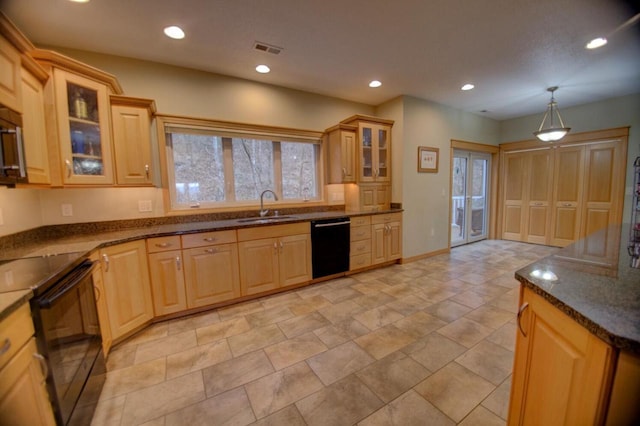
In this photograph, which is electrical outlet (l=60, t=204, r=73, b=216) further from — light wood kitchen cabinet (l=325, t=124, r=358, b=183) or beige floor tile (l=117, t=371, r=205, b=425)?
light wood kitchen cabinet (l=325, t=124, r=358, b=183)

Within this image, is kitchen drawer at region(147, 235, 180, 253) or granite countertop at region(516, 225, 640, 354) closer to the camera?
granite countertop at region(516, 225, 640, 354)

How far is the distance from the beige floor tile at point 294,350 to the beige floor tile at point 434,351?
72 centimetres

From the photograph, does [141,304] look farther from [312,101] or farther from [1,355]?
[312,101]

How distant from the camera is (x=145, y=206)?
2.79m

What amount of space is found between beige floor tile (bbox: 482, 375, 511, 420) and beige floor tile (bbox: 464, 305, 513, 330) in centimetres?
80

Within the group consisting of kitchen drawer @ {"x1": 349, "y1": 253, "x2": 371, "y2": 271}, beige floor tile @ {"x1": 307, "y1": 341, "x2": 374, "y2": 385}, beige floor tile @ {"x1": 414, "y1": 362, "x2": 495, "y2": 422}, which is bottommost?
beige floor tile @ {"x1": 414, "y1": 362, "x2": 495, "y2": 422}

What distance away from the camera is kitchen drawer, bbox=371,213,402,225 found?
152 inches

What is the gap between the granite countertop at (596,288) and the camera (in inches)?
28.3

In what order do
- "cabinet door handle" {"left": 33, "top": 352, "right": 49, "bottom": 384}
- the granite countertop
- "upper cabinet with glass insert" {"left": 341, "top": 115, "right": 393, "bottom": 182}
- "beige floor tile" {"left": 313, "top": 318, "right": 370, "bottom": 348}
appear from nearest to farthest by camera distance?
the granite countertop
"cabinet door handle" {"left": 33, "top": 352, "right": 49, "bottom": 384}
"beige floor tile" {"left": 313, "top": 318, "right": 370, "bottom": 348}
"upper cabinet with glass insert" {"left": 341, "top": 115, "right": 393, "bottom": 182}

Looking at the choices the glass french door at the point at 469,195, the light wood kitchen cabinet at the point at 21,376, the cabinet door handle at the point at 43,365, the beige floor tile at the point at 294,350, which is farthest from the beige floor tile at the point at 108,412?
the glass french door at the point at 469,195

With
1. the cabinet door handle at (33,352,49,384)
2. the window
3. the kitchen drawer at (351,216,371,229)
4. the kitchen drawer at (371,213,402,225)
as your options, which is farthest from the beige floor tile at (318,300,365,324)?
the cabinet door handle at (33,352,49,384)

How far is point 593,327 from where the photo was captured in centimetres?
74

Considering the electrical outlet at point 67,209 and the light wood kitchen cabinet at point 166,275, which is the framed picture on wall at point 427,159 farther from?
the electrical outlet at point 67,209

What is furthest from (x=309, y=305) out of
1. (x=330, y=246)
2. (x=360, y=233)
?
(x=360, y=233)
